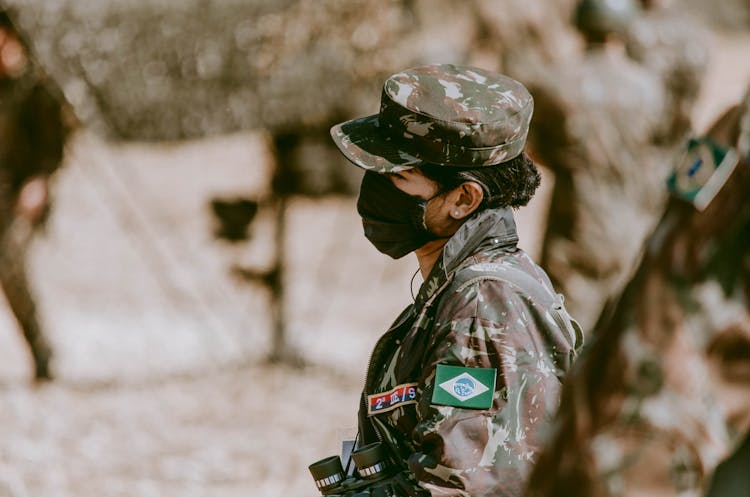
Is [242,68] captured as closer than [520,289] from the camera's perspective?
No

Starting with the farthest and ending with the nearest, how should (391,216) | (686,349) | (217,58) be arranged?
(217,58), (391,216), (686,349)

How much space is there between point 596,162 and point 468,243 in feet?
16.8

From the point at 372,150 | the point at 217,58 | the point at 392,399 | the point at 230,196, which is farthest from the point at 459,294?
the point at 230,196

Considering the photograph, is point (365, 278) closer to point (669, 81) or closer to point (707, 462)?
point (669, 81)

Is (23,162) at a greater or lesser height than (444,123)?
lesser

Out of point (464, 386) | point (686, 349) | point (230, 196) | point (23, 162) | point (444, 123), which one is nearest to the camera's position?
point (686, 349)

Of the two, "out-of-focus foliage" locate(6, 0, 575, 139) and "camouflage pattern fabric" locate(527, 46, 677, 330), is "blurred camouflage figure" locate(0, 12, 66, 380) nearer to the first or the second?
"out-of-focus foliage" locate(6, 0, 575, 139)

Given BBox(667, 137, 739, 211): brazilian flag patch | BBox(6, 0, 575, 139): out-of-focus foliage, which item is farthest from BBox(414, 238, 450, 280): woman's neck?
BBox(6, 0, 575, 139): out-of-focus foliage

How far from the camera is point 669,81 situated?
7.56 meters

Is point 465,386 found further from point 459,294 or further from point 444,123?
point 444,123

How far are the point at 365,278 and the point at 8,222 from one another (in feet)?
23.4

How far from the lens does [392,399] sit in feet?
8.09

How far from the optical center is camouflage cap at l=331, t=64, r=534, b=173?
247 centimetres

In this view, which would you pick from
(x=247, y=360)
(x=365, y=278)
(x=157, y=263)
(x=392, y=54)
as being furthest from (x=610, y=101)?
(x=157, y=263)
